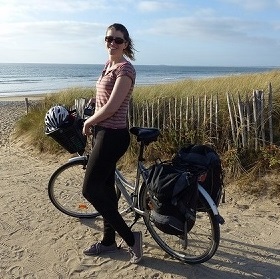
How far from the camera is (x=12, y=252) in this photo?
12.9ft

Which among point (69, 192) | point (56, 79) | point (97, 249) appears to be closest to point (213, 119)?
point (69, 192)

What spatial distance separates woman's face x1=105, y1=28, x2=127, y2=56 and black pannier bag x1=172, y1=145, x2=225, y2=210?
1.05 meters

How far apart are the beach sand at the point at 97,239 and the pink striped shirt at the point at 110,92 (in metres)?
1.33

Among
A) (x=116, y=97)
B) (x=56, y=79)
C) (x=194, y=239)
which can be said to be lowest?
(x=56, y=79)

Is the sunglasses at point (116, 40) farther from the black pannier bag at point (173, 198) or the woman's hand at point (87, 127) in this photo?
the black pannier bag at point (173, 198)

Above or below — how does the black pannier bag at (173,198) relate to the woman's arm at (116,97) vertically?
below

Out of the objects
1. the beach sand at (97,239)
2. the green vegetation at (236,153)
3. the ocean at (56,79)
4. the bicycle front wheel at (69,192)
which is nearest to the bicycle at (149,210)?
the bicycle front wheel at (69,192)

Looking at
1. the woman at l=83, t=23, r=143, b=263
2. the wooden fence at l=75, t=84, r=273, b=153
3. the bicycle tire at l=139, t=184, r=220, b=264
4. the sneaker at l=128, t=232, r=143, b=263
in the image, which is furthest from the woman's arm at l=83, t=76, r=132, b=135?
the wooden fence at l=75, t=84, r=273, b=153

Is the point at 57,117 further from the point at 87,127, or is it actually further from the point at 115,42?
the point at 115,42

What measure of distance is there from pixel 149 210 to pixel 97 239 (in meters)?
0.80

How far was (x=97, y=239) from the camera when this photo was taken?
4.19 m

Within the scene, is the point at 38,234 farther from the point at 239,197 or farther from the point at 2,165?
the point at 2,165

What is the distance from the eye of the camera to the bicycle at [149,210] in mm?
3416

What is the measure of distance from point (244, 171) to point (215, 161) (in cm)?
263
